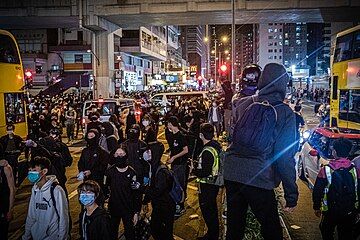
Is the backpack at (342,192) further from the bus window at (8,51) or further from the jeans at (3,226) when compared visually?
the bus window at (8,51)

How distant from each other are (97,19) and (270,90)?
1166 inches

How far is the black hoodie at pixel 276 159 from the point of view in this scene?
11.6ft

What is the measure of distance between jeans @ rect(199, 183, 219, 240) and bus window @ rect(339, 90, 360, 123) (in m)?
11.0

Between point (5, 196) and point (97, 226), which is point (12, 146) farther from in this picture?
point (97, 226)

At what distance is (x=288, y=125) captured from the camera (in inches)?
141

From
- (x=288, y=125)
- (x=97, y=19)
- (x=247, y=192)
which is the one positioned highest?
(x=97, y=19)

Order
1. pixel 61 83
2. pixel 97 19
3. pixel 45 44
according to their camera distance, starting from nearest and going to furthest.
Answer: pixel 97 19 → pixel 61 83 → pixel 45 44

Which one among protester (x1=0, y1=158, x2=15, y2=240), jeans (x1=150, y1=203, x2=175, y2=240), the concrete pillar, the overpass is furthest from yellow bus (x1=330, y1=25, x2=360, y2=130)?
the concrete pillar

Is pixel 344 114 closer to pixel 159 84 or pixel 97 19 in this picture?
pixel 97 19

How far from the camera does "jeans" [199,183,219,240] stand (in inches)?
270

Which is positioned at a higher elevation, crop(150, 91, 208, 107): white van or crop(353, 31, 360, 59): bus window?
crop(353, 31, 360, 59): bus window

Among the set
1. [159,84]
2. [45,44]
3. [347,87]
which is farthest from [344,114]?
[159,84]

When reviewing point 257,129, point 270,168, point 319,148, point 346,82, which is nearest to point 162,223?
point 270,168

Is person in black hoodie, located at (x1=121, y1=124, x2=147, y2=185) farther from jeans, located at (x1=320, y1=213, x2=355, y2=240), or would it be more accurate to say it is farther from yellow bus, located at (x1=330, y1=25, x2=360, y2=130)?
yellow bus, located at (x1=330, y1=25, x2=360, y2=130)
